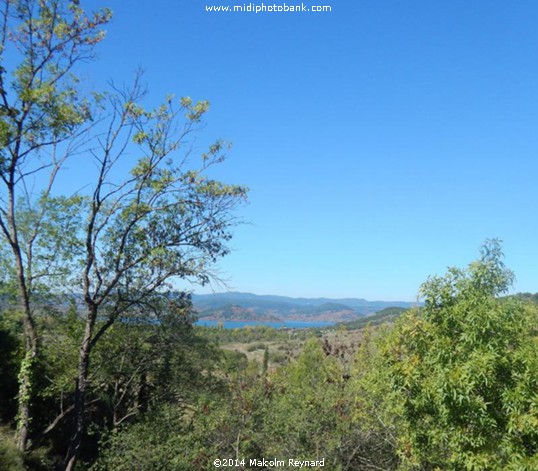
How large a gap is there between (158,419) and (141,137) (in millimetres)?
8641

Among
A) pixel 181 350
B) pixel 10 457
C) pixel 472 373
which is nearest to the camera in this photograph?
pixel 472 373

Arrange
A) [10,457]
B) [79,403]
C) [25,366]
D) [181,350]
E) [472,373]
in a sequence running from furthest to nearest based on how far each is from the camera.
→ [181,350]
[79,403]
[25,366]
[10,457]
[472,373]

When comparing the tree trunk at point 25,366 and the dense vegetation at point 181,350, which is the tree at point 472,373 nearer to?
the dense vegetation at point 181,350

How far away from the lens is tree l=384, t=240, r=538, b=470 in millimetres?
4918

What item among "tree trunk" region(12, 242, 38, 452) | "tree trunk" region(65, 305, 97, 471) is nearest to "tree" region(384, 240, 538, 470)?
"tree trunk" region(65, 305, 97, 471)

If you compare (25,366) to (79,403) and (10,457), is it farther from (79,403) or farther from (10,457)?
(10,457)

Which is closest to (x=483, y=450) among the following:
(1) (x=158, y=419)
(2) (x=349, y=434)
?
(2) (x=349, y=434)

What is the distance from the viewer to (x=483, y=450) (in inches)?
207

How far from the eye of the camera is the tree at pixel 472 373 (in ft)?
16.1

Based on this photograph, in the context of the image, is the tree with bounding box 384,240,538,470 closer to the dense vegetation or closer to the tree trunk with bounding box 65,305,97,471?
the dense vegetation

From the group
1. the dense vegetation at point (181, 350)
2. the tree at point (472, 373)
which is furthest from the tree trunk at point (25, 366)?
the tree at point (472, 373)

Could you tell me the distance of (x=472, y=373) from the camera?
4918 mm

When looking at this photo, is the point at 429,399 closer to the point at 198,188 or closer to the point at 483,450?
the point at 483,450

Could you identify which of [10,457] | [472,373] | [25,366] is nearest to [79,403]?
[25,366]
